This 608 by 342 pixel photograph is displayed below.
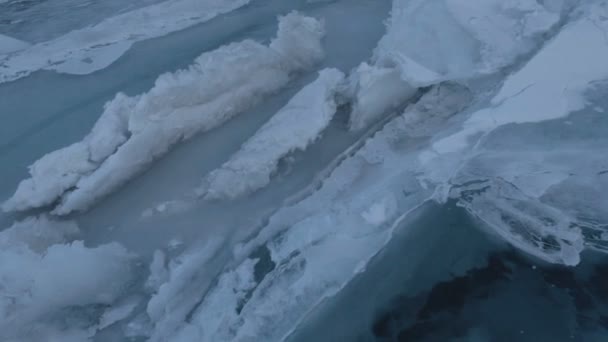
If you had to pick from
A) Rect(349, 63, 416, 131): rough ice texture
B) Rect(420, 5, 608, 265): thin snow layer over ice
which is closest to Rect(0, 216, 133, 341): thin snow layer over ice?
Rect(349, 63, 416, 131): rough ice texture

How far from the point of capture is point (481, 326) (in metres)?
2.28

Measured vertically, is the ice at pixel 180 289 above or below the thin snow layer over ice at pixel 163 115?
below

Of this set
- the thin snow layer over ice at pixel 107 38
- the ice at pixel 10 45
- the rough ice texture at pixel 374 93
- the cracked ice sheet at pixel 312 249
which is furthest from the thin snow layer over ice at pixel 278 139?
the ice at pixel 10 45

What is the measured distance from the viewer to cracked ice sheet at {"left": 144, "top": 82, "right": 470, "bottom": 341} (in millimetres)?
2301

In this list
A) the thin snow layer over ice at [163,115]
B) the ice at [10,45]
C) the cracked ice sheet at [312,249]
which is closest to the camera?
the cracked ice sheet at [312,249]

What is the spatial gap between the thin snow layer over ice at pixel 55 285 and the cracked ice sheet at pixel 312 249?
400 mm

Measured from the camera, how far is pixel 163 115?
3135mm

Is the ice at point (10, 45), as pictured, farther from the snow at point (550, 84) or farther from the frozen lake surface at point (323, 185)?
the snow at point (550, 84)

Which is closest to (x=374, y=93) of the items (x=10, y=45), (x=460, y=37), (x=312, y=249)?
(x=460, y=37)

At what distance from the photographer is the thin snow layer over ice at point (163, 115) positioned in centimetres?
285

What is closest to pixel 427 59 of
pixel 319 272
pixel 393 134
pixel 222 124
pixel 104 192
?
pixel 393 134

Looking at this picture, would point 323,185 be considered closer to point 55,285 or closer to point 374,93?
point 374,93

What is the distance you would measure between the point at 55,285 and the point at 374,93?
2.04m

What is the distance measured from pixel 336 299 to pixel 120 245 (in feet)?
3.67
